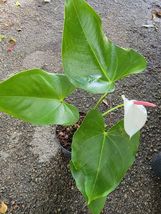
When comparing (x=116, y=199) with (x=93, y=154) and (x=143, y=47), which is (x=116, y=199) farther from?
(x=143, y=47)

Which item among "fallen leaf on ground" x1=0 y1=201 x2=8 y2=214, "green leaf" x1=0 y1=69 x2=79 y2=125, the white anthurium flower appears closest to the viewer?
the white anthurium flower

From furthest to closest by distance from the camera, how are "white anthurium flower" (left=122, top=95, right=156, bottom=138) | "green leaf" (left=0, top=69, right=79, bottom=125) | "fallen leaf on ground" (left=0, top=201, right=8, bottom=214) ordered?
"fallen leaf on ground" (left=0, top=201, right=8, bottom=214)
"green leaf" (left=0, top=69, right=79, bottom=125)
"white anthurium flower" (left=122, top=95, right=156, bottom=138)

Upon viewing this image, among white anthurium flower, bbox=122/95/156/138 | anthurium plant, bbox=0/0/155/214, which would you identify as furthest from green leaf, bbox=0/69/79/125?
white anthurium flower, bbox=122/95/156/138

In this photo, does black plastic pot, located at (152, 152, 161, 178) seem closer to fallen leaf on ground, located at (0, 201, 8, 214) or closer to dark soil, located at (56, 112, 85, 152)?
dark soil, located at (56, 112, 85, 152)

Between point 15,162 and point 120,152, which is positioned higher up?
point 120,152

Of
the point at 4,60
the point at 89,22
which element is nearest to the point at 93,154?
the point at 89,22

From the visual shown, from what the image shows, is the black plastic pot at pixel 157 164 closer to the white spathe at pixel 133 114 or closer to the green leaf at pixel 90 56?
the green leaf at pixel 90 56

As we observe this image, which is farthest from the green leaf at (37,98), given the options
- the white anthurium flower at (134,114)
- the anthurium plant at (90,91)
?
the white anthurium flower at (134,114)

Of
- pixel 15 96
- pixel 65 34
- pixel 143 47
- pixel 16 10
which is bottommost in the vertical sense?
pixel 143 47
